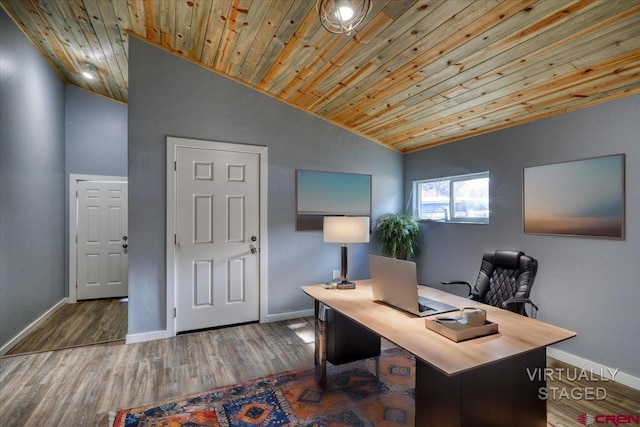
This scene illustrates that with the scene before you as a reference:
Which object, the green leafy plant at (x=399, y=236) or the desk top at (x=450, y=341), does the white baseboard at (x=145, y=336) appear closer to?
the desk top at (x=450, y=341)

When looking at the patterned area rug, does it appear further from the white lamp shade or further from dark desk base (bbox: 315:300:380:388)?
the white lamp shade

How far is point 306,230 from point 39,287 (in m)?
3.22

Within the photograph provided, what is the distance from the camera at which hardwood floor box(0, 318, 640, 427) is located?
6.57ft

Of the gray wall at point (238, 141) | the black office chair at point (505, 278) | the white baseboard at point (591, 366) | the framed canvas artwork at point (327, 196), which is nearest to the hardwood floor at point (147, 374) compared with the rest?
the white baseboard at point (591, 366)

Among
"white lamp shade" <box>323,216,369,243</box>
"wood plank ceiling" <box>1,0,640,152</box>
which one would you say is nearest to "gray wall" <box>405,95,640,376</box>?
"wood plank ceiling" <box>1,0,640,152</box>

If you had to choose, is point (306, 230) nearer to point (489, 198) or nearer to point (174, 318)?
point (174, 318)

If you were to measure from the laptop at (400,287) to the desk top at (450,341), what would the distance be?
0.05 meters

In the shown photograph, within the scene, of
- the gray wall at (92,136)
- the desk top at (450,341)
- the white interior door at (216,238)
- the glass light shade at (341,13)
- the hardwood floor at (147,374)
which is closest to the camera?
the desk top at (450,341)

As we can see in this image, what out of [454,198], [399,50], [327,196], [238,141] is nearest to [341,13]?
[399,50]

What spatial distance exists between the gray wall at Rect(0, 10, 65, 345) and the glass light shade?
3.07 m

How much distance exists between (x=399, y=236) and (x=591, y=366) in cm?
212

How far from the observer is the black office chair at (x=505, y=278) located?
235cm

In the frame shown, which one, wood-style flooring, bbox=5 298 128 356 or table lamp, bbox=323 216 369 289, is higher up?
table lamp, bbox=323 216 369 289

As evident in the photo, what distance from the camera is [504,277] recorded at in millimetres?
2568
